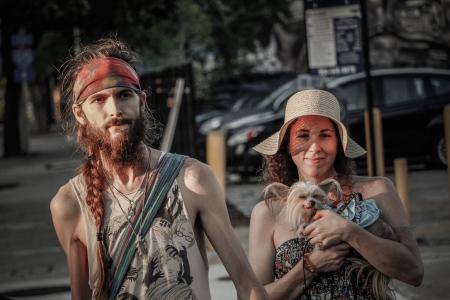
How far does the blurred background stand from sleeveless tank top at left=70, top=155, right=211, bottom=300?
656 mm

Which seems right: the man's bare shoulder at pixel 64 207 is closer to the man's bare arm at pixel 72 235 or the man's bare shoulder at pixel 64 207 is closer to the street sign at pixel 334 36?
the man's bare arm at pixel 72 235

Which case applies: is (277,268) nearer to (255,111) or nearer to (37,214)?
(37,214)

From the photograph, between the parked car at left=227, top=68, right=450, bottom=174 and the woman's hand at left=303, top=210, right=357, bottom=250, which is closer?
the woman's hand at left=303, top=210, right=357, bottom=250

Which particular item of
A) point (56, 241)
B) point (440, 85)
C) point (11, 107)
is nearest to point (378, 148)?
point (56, 241)

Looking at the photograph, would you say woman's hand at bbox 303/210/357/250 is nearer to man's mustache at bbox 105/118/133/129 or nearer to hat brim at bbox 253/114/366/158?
hat brim at bbox 253/114/366/158

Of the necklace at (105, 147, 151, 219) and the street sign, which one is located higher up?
the street sign

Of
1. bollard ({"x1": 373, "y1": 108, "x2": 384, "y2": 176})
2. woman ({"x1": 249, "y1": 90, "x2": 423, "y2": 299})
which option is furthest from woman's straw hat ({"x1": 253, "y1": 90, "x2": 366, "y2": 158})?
bollard ({"x1": 373, "y1": 108, "x2": 384, "y2": 176})

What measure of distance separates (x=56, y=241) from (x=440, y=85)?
7876 millimetres

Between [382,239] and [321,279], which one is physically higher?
[382,239]

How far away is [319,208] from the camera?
3285 millimetres

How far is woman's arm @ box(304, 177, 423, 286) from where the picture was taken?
328cm

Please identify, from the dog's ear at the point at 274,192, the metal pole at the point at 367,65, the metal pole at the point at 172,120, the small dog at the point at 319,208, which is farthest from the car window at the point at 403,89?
the small dog at the point at 319,208

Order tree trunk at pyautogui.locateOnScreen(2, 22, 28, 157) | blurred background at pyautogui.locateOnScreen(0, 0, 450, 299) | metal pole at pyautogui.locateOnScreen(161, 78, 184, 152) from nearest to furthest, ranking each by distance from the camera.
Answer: blurred background at pyautogui.locateOnScreen(0, 0, 450, 299)
metal pole at pyautogui.locateOnScreen(161, 78, 184, 152)
tree trunk at pyautogui.locateOnScreen(2, 22, 28, 157)

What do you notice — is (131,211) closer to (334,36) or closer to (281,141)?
(281,141)
